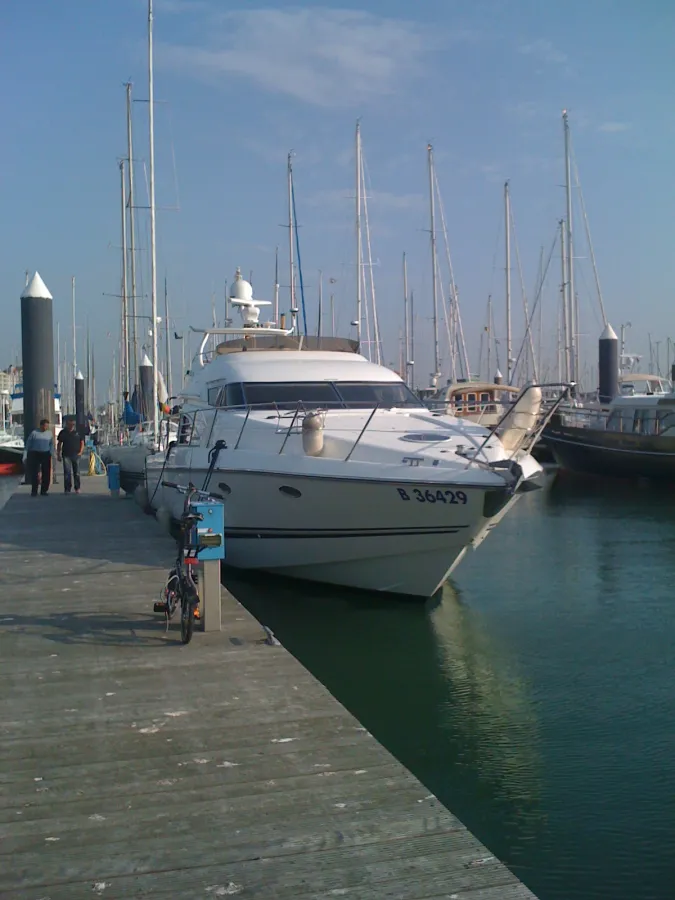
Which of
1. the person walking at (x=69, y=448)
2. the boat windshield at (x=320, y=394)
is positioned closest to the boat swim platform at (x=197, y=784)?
the boat windshield at (x=320, y=394)

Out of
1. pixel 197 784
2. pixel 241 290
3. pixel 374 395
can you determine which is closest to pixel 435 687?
pixel 197 784

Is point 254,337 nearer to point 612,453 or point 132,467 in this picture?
point 132,467

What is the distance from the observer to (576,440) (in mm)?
32000

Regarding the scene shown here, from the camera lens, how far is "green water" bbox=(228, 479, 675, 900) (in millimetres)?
5453

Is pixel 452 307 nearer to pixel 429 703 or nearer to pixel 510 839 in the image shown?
pixel 429 703

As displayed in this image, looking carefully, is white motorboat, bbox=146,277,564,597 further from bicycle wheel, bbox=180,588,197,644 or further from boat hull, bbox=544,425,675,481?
boat hull, bbox=544,425,675,481

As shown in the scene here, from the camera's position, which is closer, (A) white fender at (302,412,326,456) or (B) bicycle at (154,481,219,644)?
(B) bicycle at (154,481,219,644)

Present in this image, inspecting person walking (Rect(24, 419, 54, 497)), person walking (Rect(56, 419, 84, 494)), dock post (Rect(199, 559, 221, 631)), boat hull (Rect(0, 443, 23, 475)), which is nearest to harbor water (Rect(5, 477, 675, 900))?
dock post (Rect(199, 559, 221, 631))

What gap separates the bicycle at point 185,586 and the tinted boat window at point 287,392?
4804 mm

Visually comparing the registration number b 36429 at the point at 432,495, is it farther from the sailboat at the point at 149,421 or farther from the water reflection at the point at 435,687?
the sailboat at the point at 149,421

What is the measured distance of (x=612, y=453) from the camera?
2997cm

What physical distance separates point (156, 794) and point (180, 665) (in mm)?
2131

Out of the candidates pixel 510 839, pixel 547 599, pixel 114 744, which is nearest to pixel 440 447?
pixel 547 599

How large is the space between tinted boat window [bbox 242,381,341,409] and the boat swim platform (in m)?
5.01
